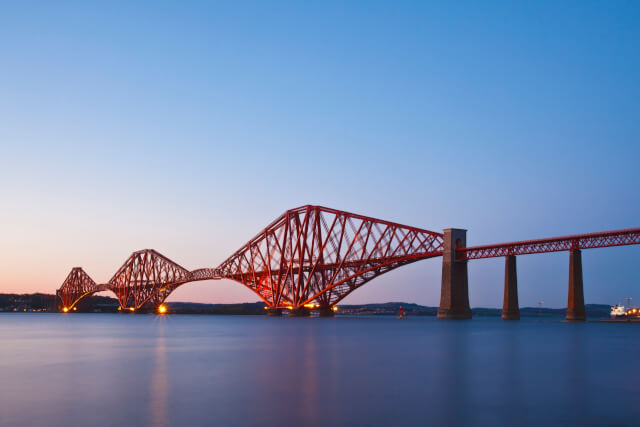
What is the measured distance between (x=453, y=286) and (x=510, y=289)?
264 inches

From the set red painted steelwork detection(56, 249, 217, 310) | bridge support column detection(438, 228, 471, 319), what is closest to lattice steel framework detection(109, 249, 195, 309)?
red painted steelwork detection(56, 249, 217, 310)

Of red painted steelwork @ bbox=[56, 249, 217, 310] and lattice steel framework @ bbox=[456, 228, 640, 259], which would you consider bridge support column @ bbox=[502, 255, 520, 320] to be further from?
red painted steelwork @ bbox=[56, 249, 217, 310]

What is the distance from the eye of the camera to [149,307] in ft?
520

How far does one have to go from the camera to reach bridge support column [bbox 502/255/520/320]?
222 ft

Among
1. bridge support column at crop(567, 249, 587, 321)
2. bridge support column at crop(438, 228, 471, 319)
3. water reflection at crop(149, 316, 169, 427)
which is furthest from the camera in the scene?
bridge support column at crop(438, 228, 471, 319)

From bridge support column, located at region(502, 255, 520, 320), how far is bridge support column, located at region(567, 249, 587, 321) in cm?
653

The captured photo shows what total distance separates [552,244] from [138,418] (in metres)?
63.4

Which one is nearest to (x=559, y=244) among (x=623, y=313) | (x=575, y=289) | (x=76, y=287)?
(x=575, y=289)

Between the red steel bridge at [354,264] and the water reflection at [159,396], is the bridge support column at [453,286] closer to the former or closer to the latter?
the red steel bridge at [354,264]

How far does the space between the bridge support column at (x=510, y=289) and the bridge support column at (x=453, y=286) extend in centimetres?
476

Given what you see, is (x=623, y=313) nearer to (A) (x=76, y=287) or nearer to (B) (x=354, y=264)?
(B) (x=354, y=264)

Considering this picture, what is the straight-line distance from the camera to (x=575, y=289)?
60.8m

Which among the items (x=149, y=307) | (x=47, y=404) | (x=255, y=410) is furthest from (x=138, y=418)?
(x=149, y=307)

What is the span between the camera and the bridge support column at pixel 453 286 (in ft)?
234
